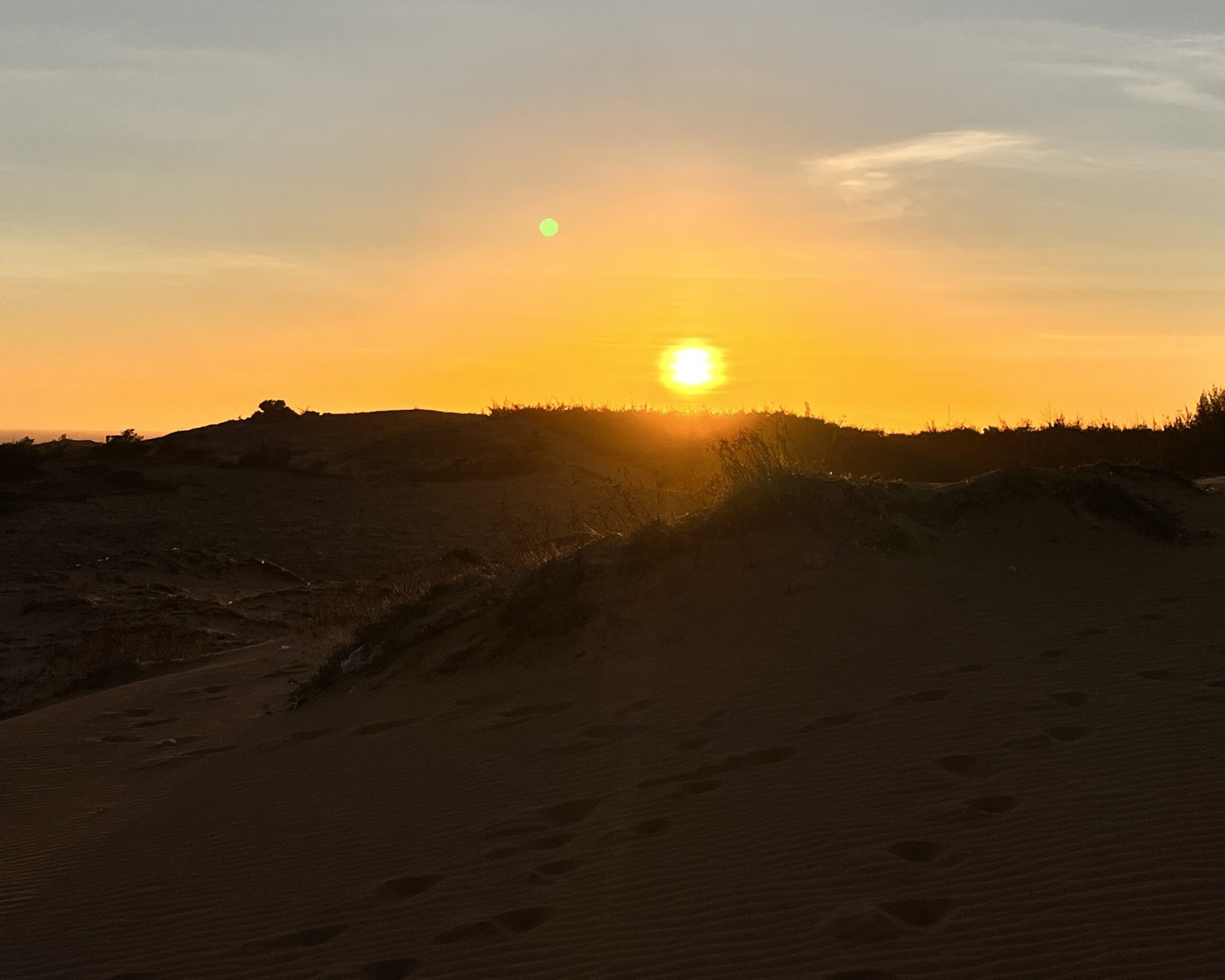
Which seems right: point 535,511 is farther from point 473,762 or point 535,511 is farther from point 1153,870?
point 1153,870

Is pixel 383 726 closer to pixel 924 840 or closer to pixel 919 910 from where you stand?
pixel 924 840

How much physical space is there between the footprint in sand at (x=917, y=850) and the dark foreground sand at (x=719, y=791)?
0.06 feet

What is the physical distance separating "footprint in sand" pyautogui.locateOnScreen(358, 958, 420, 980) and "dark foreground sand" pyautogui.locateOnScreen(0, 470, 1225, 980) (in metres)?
0.02

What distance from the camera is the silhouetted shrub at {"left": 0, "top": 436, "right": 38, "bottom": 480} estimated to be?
78.2ft

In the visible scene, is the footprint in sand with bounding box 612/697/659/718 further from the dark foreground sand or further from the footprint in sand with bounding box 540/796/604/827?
the footprint in sand with bounding box 540/796/604/827

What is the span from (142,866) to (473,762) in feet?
5.87

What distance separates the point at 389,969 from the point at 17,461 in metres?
24.1

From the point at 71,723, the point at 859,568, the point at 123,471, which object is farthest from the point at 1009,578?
the point at 123,471

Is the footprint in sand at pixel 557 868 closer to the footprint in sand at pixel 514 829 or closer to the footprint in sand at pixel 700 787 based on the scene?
the footprint in sand at pixel 514 829

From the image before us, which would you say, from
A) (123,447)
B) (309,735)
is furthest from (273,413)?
(309,735)

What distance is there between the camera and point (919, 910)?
3725 mm

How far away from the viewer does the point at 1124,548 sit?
28.4 feet

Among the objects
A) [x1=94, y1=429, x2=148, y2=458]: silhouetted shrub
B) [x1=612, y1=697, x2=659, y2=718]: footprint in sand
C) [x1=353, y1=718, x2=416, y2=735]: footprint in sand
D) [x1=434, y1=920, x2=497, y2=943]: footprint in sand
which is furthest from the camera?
[x1=94, y1=429, x2=148, y2=458]: silhouetted shrub

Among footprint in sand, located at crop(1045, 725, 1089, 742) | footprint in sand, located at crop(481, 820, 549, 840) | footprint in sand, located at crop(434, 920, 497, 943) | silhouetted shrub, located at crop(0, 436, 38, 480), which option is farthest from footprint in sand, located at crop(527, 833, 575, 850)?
silhouetted shrub, located at crop(0, 436, 38, 480)
